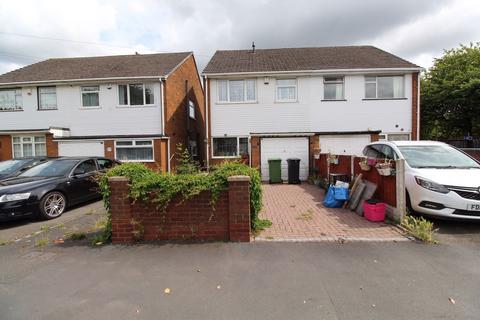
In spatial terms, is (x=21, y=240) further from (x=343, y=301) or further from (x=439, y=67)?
(x=439, y=67)

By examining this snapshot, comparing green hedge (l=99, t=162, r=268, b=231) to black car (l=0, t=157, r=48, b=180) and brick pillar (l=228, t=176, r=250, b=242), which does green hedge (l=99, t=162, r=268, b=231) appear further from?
black car (l=0, t=157, r=48, b=180)

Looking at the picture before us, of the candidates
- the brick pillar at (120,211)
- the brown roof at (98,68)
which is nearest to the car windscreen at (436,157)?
the brick pillar at (120,211)

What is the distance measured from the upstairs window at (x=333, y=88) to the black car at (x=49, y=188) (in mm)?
11119

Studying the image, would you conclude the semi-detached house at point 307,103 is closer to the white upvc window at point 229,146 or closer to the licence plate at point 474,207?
the white upvc window at point 229,146

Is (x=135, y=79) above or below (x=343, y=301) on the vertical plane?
above

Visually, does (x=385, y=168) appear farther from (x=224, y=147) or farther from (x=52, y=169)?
(x=224, y=147)

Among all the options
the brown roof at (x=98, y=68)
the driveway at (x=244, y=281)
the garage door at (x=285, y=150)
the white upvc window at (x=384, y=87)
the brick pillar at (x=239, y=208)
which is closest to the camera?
the driveway at (x=244, y=281)

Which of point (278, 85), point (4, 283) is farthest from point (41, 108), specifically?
point (4, 283)

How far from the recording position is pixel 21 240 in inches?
194

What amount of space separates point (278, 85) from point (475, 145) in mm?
13525

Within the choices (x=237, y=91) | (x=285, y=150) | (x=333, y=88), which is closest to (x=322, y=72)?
(x=333, y=88)

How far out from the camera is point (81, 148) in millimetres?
14047

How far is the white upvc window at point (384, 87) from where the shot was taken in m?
14.1

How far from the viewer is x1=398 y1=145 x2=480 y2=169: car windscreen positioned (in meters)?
5.78
